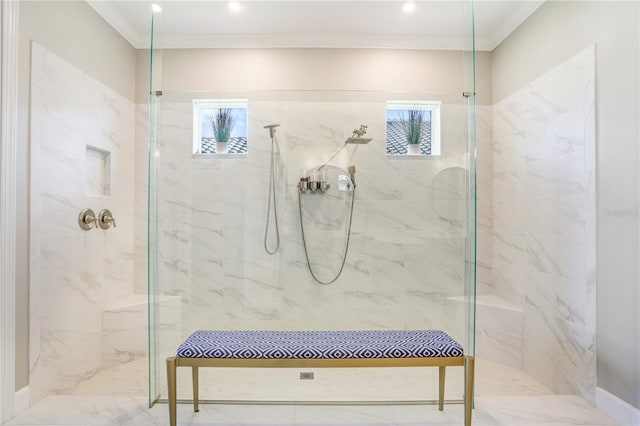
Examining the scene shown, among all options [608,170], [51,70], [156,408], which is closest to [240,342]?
[156,408]

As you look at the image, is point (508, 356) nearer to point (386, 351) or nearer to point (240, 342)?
point (386, 351)

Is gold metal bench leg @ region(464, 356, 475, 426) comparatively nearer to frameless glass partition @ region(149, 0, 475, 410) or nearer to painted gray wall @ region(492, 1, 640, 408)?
frameless glass partition @ region(149, 0, 475, 410)

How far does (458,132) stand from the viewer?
2025mm

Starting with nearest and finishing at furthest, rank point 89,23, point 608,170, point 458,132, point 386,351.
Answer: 1. point 386,351
2. point 608,170
3. point 458,132
4. point 89,23

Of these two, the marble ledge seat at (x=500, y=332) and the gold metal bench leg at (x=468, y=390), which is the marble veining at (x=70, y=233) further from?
the marble ledge seat at (x=500, y=332)

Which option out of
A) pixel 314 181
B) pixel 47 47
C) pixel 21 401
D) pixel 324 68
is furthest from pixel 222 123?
pixel 21 401

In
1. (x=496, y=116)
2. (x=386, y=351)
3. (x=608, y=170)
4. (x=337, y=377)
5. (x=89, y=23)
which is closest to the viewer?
(x=386, y=351)

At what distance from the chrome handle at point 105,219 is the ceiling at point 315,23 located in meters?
1.22

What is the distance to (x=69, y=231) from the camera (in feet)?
7.24

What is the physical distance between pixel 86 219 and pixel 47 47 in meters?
1.03

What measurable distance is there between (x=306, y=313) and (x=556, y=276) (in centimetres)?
155

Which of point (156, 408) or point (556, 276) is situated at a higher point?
point (556, 276)

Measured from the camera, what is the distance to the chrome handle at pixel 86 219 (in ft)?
7.53

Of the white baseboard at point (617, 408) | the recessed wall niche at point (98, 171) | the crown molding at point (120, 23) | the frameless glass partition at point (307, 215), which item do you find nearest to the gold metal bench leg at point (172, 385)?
the frameless glass partition at point (307, 215)
